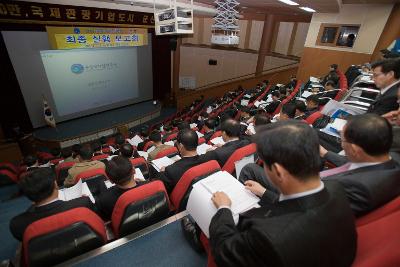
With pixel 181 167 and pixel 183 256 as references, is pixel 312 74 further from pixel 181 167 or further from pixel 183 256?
pixel 183 256

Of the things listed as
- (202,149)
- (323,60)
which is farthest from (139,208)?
(323,60)

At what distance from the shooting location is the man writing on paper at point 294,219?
82 centimetres

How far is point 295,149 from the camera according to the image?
0.91 m

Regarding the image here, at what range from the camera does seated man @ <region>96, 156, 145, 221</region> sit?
6.24ft

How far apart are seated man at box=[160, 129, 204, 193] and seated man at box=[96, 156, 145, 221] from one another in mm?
352

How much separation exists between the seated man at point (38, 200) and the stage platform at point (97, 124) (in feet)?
20.5

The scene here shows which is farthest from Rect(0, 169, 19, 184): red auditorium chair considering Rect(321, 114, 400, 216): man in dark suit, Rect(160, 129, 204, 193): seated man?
Rect(321, 114, 400, 216): man in dark suit

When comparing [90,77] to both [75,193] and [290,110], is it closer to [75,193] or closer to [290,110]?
[75,193]

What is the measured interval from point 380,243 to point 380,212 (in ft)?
0.66

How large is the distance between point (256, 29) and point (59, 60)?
8.51m

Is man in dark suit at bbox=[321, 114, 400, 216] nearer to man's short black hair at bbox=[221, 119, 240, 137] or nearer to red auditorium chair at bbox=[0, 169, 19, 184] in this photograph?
man's short black hair at bbox=[221, 119, 240, 137]

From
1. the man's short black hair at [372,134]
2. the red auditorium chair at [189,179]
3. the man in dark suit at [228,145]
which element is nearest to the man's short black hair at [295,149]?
the man's short black hair at [372,134]

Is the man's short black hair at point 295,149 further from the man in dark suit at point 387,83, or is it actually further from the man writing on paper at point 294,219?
the man in dark suit at point 387,83

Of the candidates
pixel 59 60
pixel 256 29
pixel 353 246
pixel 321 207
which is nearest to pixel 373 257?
pixel 353 246
